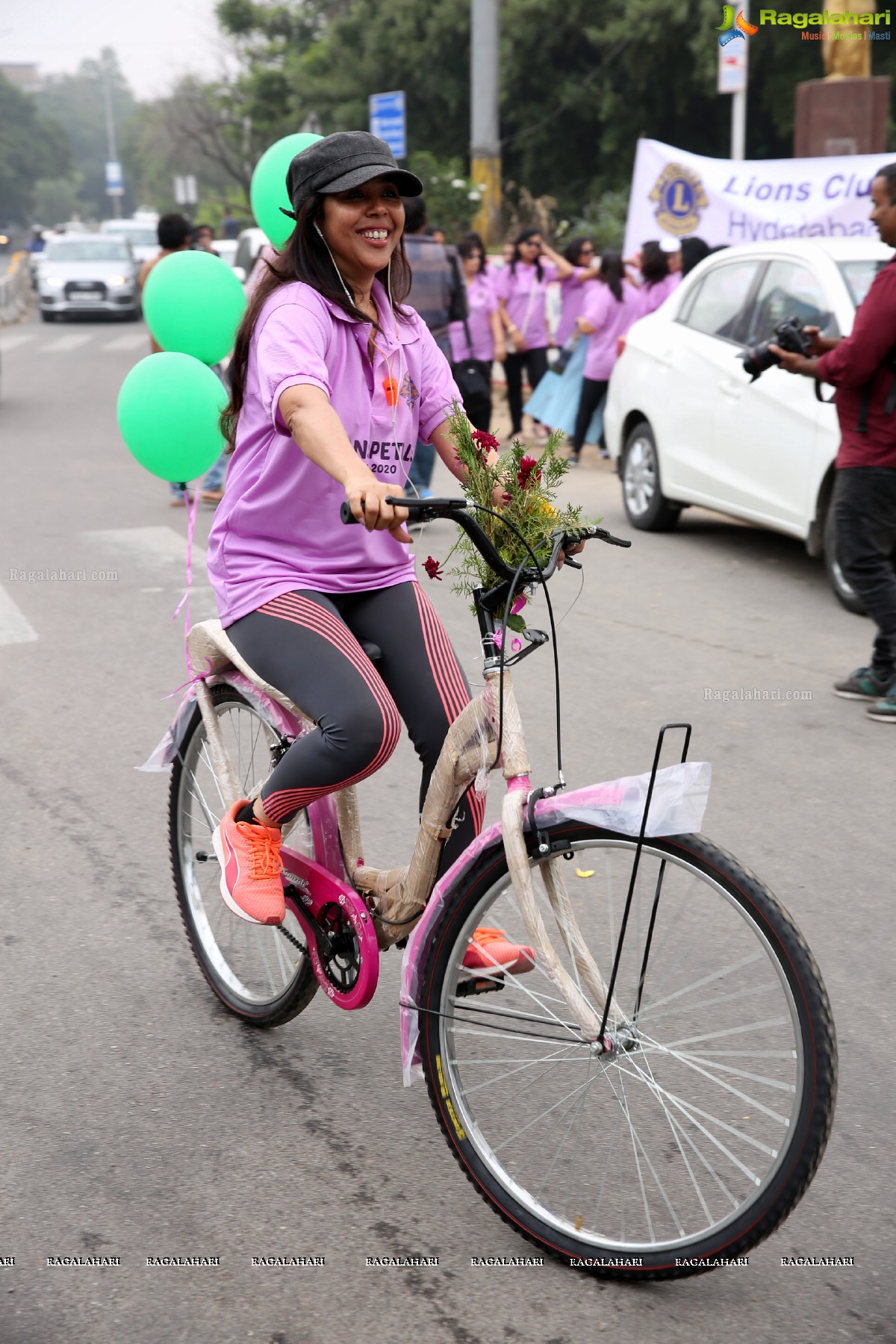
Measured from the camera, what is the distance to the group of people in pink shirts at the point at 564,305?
38.8 feet

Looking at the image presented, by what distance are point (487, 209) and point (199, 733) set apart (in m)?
21.2

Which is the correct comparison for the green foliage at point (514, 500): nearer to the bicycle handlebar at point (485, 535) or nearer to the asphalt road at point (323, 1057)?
the bicycle handlebar at point (485, 535)

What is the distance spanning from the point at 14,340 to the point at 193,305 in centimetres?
2399

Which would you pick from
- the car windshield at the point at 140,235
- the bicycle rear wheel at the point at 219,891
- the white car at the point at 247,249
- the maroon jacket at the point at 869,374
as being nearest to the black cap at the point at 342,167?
the bicycle rear wheel at the point at 219,891

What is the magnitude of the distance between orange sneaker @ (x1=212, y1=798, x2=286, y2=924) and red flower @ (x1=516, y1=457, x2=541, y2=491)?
3.08ft

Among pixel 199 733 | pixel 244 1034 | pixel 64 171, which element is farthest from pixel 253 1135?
pixel 64 171

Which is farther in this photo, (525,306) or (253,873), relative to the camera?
(525,306)

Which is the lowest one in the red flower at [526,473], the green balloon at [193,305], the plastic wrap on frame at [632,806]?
the plastic wrap on frame at [632,806]

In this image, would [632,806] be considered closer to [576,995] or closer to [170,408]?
[576,995]

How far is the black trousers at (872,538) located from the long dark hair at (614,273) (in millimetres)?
6321

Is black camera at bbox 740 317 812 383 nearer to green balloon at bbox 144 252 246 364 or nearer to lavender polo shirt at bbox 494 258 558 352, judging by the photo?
green balloon at bbox 144 252 246 364

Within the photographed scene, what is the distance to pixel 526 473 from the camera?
2537 mm

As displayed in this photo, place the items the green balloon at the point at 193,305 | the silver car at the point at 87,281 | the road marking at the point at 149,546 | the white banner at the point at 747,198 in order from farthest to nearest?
1. the silver car at the point at 87,281
2. the white banner at the point at 747,198
3. the road marking at the point at 149,546
4. the green balloon at the point at 193,305

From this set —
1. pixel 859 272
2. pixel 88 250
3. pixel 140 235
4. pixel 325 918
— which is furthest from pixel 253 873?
pixel 140 235
